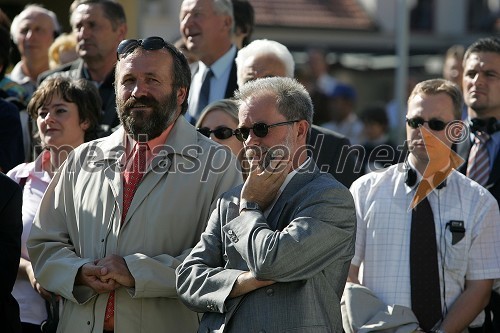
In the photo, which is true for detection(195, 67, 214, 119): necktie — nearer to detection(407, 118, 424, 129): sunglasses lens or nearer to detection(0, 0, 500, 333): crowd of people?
detection(0, 0, 500, 333): crowd of people

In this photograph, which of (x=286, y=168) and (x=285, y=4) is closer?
(x=286, y=168)

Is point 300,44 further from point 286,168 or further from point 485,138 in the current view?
point 286,168

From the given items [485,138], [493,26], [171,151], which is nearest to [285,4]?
→ [493,26]

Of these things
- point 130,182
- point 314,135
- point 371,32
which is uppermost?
point 371,32

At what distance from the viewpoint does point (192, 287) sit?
4.33 metres

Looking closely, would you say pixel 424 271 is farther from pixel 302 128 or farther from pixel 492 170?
pixel 302 128

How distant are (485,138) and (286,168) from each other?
2.41 m

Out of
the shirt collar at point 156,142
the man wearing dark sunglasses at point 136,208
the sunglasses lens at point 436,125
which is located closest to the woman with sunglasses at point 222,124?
the man wearing dark sunglasses at point 136,208

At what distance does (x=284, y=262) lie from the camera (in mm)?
4062

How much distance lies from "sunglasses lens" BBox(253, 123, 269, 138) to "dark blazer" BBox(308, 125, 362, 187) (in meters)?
1.91

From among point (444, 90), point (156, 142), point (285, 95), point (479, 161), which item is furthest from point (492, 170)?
point (156, 142)

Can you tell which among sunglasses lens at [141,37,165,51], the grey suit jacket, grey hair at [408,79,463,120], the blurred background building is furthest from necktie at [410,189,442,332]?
the blurred background building

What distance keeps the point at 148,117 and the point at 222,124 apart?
114 cm

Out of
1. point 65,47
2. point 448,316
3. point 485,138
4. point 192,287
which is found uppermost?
point 65,47
